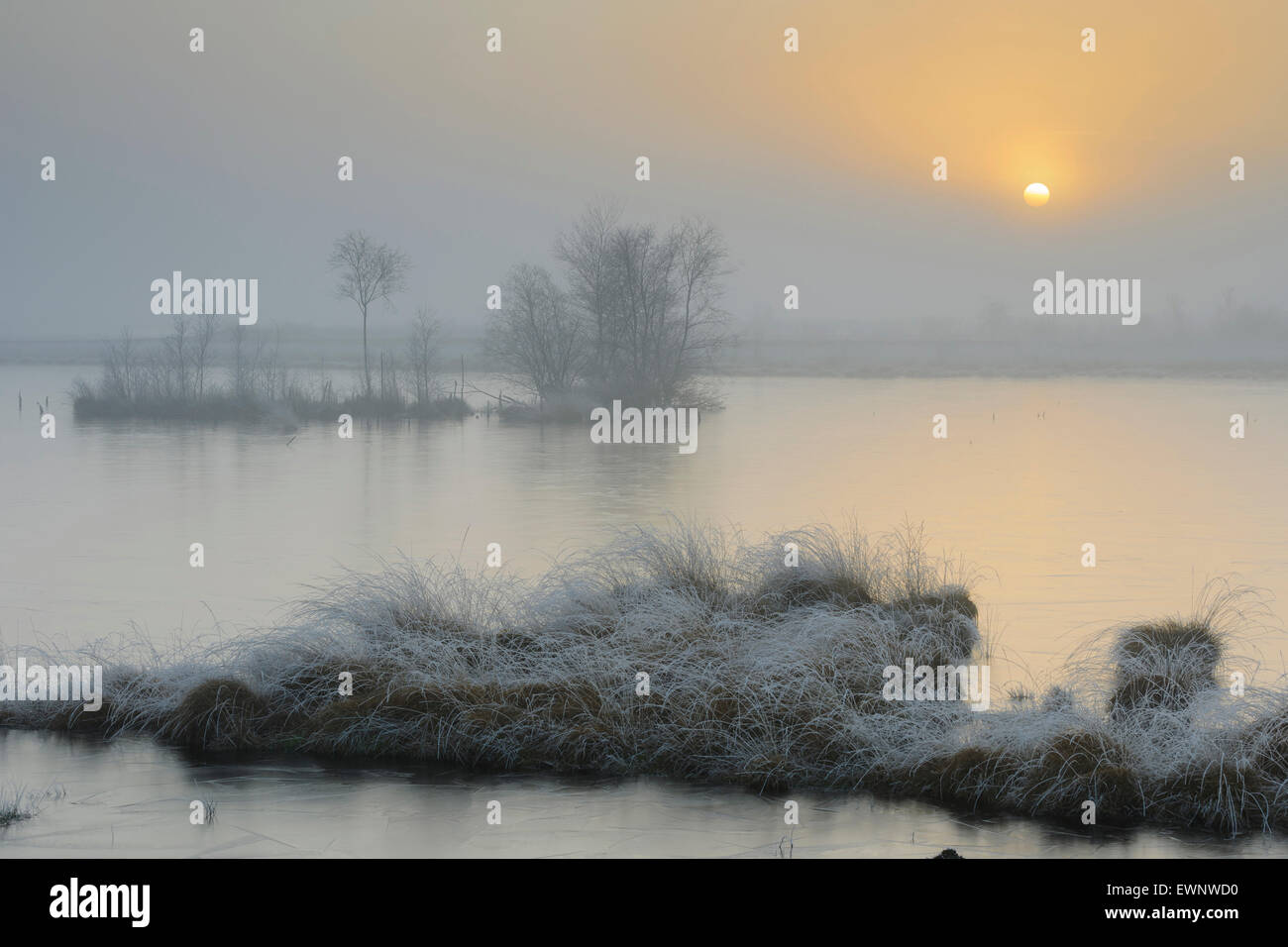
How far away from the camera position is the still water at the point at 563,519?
23.6 ft

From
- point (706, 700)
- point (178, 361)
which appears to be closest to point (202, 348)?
point (178, 361)

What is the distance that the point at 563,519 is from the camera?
67.2 feet

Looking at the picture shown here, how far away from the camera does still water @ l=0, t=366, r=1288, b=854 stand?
23.6 ft

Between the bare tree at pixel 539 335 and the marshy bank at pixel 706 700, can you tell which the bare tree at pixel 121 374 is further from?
the marshy bank at pixel 706 700

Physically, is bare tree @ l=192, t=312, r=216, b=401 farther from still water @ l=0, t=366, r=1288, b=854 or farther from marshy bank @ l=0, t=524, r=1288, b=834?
marshy bank @ l=0, t=524, r=1288, b=834

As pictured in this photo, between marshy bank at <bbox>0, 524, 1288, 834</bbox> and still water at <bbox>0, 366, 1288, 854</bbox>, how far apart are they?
1.22ft

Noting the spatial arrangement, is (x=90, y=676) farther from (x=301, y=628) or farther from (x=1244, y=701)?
(x=1244, y=701)

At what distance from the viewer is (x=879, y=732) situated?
7.66m

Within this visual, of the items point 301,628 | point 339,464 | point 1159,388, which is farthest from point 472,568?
point 1159,388

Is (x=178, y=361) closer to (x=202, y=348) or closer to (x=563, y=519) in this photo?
(x=202, y=348)

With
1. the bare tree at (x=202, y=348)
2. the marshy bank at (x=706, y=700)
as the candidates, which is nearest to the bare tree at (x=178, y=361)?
the bare tree at (x=202, y=348)

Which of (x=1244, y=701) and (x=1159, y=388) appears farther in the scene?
(x=1159, y=388)

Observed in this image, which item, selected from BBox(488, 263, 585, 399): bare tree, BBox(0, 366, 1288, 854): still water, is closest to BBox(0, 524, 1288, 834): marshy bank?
BBox(0, 366, 1288, 854): still water
